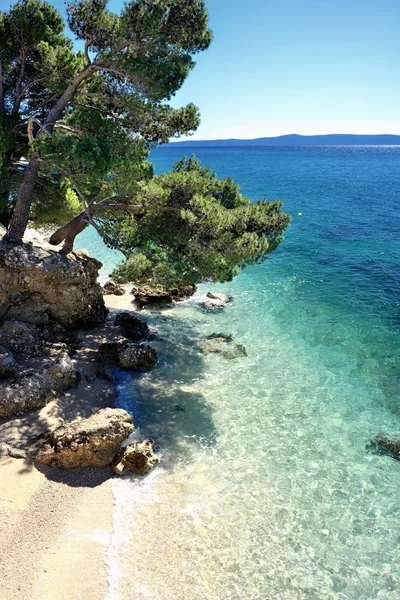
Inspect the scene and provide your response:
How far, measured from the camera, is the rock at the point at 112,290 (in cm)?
2477

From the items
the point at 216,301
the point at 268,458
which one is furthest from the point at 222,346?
the point at 268,458

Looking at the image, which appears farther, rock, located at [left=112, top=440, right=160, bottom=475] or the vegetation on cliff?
the vegetation on cliff

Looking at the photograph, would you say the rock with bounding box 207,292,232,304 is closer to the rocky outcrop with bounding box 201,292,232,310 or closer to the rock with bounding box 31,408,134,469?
the rocky outcrop with bounding box 201,292,232,310

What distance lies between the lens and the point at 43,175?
19547 mm

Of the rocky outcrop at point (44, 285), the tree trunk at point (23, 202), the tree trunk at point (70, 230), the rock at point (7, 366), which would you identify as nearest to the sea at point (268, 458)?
the rock at point (7, 366)

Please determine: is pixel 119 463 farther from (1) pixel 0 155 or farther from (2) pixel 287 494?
(1) pixel 0 155

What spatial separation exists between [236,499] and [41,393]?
23.6ft

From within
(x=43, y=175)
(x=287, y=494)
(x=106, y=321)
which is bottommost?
(x=287, y=494)

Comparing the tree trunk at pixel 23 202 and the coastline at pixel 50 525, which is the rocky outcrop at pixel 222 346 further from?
the tree trunk at pixel 23 202

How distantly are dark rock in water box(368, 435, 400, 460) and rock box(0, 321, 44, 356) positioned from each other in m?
12.9

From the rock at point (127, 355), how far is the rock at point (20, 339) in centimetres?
265

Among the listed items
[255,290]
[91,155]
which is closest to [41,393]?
[91,155]

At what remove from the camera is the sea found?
9.30 m

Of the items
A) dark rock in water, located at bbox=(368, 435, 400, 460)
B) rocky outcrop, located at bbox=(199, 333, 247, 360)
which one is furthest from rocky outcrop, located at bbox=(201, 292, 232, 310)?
dark rock in water, located at bbox=(368, 435, 400, 460)
